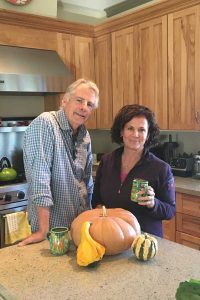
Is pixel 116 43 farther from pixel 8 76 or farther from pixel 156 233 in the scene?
pixel 156 233

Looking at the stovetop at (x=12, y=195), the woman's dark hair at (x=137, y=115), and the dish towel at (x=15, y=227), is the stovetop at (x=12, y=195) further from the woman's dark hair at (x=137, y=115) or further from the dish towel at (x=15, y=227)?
the woman's dark hair at (x=137, y=115)

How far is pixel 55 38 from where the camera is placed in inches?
137

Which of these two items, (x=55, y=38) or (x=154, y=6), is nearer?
(x=154, y=6)

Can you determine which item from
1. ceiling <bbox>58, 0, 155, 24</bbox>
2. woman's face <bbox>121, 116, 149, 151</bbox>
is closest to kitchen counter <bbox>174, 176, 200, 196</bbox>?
woman's face <bbox>121, 116, 149, 151</bbox>

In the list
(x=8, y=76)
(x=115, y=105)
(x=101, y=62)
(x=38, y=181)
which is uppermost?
(x=101, y=62)

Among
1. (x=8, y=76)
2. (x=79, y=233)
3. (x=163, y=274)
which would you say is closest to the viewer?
(x=163, y=274)

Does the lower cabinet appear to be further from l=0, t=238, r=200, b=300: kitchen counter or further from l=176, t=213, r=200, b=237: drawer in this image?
l=0, t=238, r=200, b=300: kitchen counter


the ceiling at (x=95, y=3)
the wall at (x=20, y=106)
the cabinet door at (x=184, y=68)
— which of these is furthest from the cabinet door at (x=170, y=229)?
the ceiling at (x=95, y=3)

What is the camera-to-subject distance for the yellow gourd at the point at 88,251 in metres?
1.18

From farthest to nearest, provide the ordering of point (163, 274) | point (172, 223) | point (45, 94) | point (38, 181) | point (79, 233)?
point (45, 94) → point (172, 223) → point (38, 181) → point (79, 233) → point (163, 274)

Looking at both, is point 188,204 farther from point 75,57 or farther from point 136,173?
point 75,57

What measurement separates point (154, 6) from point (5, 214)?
2.28 meters

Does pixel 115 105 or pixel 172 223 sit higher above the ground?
pixel 115 105

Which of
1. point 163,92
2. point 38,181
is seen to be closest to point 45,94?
point 163,92
